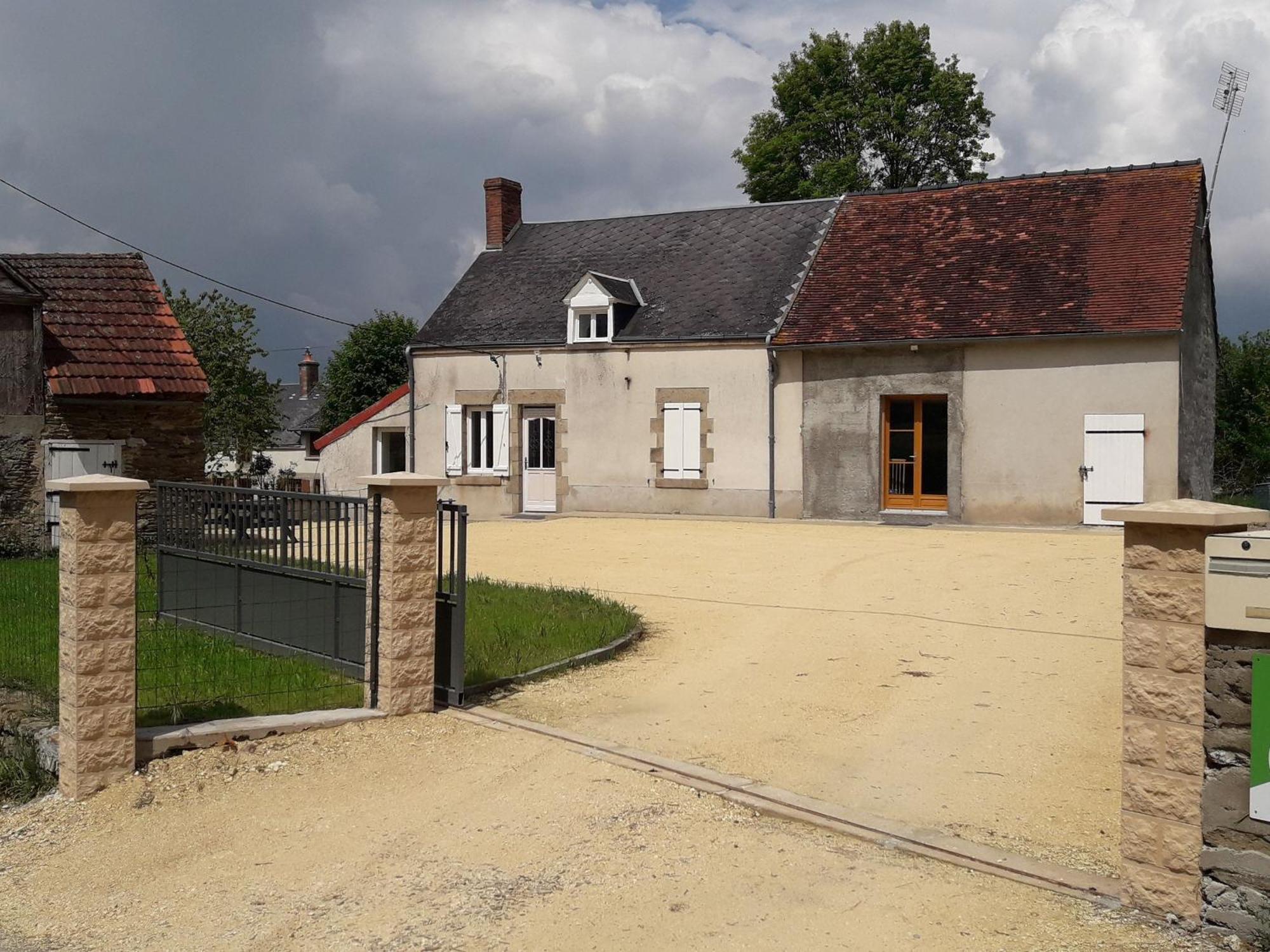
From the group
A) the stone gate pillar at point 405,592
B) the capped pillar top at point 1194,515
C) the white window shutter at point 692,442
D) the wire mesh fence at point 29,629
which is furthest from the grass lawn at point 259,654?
the white window shutter at point 692,442

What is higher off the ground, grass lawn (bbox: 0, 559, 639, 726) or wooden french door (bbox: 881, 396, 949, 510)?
wooden french door (bbox: 881, 396, 949, 510)

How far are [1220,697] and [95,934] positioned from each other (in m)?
4.26

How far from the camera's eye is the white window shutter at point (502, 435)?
2441cm

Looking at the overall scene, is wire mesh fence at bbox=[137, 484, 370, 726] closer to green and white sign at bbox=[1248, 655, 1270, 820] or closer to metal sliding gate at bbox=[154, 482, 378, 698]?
metal sliding gate at bbox=[154, 482, 378, 698]

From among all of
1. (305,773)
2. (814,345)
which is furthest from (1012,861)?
(814,345)

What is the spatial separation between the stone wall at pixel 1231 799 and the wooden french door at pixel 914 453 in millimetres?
16774

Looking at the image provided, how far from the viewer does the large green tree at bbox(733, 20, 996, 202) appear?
3444 centimetres

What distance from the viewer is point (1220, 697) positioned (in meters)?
4.31

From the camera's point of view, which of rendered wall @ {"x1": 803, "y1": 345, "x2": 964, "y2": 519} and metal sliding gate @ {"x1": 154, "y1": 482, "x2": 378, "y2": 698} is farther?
rendered wall @ {"x1": 803, "y1": 345, "x2": 964, "y2": 519}

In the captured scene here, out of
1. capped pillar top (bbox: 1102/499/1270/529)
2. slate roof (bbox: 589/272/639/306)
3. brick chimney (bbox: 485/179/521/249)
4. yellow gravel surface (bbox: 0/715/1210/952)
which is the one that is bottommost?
yellow gravel surface (bbox: 0/715/1210/952)

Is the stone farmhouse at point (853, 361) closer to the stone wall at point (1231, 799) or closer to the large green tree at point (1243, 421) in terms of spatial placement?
the large green tree at point (1243, 421)

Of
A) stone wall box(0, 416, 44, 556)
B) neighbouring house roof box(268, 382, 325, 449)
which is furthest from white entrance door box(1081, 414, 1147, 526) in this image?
neighbouring house roof box(268, 382, 325, 449)

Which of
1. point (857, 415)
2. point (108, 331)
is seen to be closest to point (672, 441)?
point (857, 415)

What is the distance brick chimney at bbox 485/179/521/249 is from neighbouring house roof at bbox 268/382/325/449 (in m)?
25.0
